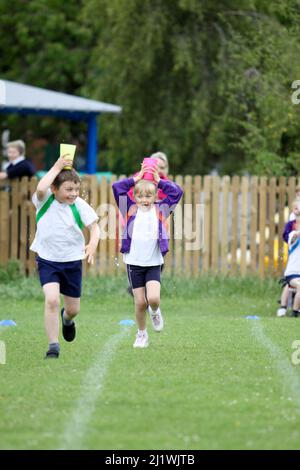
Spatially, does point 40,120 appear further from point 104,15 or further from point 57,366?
point 57,366

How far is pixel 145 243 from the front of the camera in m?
10.7

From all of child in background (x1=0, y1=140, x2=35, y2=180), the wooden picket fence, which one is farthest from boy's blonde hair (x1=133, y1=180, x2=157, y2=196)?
child in background (x1=0, y1=140, x2=35, y2=180)

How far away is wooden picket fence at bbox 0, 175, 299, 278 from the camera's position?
1869 cm

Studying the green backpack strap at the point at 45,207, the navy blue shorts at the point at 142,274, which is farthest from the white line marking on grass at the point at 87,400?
the green backpack strap at the point at 45,207

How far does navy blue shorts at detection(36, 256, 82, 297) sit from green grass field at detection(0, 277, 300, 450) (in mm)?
636

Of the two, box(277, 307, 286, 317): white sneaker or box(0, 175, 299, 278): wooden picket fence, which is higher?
Answer: box(0, 175, 299, 278): wooden picket fence

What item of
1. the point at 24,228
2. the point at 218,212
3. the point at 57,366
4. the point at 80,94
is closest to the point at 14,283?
the point at 24,228

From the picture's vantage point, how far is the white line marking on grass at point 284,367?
26.9 feet

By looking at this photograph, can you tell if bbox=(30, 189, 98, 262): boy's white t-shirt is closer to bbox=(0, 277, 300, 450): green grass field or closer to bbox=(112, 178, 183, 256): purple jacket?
bbox=(112, 178, 183, 256): purple jacket

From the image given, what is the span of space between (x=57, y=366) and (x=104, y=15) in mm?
24276

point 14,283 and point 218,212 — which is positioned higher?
point 218,212

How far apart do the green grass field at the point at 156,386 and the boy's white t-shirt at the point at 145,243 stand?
88cm

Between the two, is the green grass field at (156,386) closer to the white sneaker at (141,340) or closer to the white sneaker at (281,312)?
the white sneaker at (141,340)

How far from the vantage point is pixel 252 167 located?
2122 centimetres
